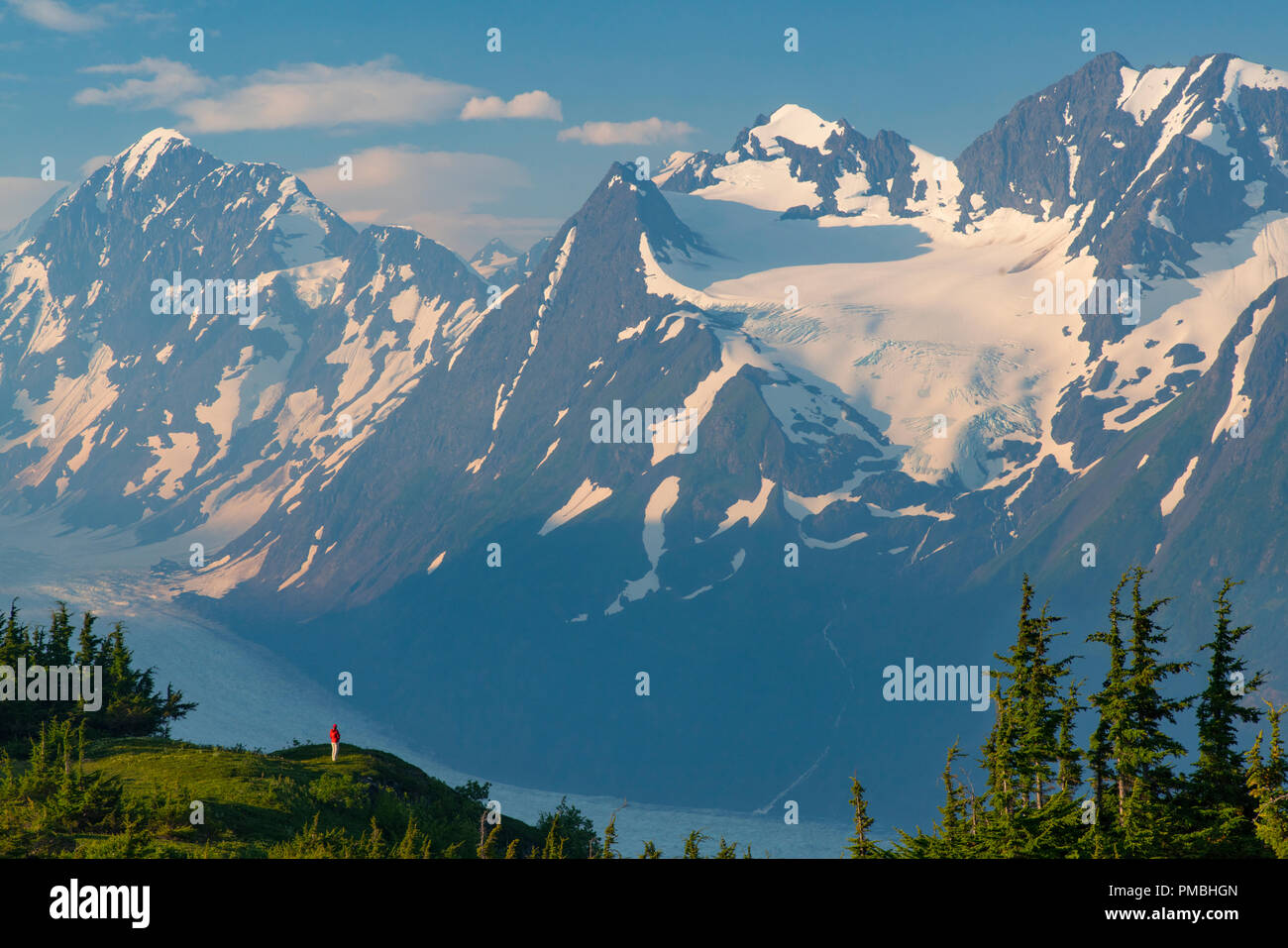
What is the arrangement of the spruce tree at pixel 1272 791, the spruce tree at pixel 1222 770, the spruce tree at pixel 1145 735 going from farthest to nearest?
the spruce tree at pixel 1222 770 → the spruce tree at pixel 1145 735 → the spruce tree at pixel 1272 791

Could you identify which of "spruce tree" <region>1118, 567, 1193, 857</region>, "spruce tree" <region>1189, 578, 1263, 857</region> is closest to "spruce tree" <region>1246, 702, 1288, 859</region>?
"spruce tree" <region>1189, 578, 1263, 857</region>

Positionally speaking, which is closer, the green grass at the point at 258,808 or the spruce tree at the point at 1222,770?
the green grass at the point at 258,808

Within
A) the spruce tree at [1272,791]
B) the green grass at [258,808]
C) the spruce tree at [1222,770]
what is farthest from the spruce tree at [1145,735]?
the green grass at [258,808]

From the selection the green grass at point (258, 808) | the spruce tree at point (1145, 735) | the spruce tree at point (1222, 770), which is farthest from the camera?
the spruce tree at point (1222, 770)

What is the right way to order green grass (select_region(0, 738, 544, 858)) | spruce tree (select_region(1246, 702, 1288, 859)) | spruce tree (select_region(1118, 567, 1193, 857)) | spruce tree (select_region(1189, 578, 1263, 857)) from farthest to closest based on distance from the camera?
1. spruce tree (select_region(1189, 578, 1263, 857))
2. spruce tree (select_region(1118, 567, 1193, 857))
3. spruce tree (select_region(1246, 702, 1288, 859))
4. green grass (select_region(0, 738, 544, 858))

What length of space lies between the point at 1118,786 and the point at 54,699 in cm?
5527

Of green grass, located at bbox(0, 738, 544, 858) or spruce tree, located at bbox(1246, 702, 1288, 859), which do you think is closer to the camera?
green grass, located at bbox(0, 738, 544, 858)

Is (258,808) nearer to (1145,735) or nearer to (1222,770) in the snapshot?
(1145,735)

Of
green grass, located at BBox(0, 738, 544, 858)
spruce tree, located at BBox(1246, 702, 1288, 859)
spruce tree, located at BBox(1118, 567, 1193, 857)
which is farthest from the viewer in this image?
spruce tree, located at BBox(1118, 567, 1193, 857)

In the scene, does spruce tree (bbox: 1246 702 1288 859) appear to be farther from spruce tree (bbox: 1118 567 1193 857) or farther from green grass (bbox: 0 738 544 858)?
green grass (bbox: 0 738 544 858)

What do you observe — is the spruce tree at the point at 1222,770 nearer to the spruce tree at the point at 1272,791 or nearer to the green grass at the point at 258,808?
the spruce tree at the point at 1272,791

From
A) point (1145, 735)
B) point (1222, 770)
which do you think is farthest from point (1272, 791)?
point (1145, 735)
